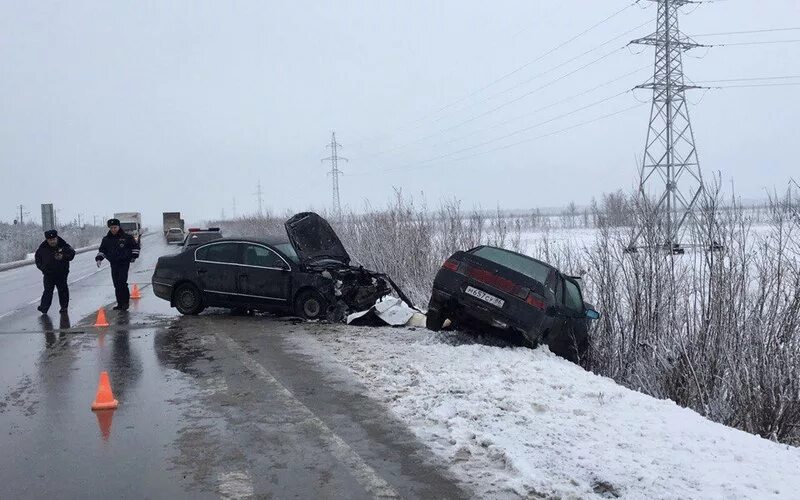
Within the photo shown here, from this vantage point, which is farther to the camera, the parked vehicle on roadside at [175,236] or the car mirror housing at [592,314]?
the parked vehicle on roadside at [175,236]

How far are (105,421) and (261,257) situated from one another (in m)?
7.29

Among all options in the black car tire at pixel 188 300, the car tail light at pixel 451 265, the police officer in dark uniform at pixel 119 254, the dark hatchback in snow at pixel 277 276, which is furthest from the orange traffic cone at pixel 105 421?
the police officer in dark uniform at pixel 119 254

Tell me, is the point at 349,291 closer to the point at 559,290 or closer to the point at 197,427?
the point at 559,290

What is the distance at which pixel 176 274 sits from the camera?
1388cm

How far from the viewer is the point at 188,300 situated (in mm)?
13945

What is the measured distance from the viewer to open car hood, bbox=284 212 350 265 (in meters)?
13.0

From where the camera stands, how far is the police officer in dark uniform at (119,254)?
1465cm

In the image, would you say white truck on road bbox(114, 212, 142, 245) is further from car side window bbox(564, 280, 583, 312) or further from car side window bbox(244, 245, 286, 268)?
car side window bbox(564, 280, 583, 312)

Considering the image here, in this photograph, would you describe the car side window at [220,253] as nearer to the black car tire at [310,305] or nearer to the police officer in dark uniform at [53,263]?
the black car tire at [310,305]

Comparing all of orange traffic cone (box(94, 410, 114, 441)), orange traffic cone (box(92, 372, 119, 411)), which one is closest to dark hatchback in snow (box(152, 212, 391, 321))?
orange traffic cone (box(92, 372, 119, 411))

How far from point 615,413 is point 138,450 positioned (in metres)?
4.13

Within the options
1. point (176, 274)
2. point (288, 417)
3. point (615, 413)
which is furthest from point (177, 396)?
point (176, 274)

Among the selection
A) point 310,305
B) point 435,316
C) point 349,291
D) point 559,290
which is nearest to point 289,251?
point 310,305

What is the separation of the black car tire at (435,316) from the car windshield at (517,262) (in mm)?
937
